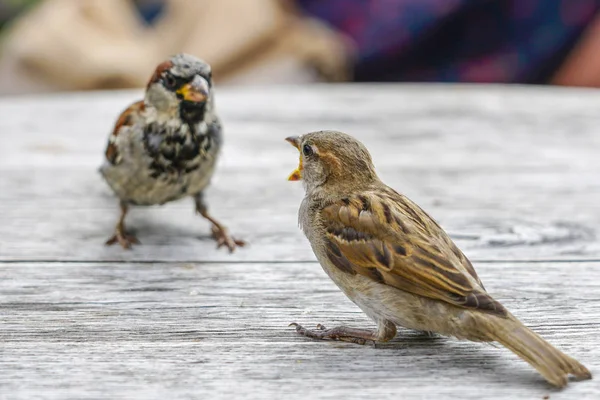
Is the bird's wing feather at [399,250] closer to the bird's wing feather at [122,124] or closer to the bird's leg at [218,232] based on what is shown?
the bird's leg at [218,232]

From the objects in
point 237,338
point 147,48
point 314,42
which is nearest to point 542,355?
point 237,338

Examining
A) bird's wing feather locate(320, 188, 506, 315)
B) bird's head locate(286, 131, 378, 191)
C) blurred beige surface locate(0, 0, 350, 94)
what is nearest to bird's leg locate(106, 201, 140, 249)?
bird's head locate(286, 131, 378, 191)

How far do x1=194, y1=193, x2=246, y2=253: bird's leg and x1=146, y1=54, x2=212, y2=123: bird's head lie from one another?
0.28 meters

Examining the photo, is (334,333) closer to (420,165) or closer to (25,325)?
(25,325)

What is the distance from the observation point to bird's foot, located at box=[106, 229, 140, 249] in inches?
96.8

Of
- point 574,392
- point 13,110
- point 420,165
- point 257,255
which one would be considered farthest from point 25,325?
point 13,110

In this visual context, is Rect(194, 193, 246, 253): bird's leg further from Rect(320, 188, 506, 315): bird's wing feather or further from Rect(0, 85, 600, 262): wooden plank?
Rect(320, 188, 506, 315): bird's wing feather

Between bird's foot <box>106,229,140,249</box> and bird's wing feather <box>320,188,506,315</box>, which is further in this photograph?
bird's foot <box>106,229,140,249</box>

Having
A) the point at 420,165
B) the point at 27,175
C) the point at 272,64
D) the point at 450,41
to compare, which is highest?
the point at 450,41

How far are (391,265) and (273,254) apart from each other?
0.70 meters

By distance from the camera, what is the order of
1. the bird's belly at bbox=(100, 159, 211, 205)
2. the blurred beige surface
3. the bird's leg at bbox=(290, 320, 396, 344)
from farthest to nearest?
the blurred beige surface, the bird's belly at bbox=(100, 159, 211, 205), the bird's leg at bbox=(290, 320, 396, 344)

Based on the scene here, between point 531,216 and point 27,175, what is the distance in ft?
5.59

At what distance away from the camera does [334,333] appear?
182 cm

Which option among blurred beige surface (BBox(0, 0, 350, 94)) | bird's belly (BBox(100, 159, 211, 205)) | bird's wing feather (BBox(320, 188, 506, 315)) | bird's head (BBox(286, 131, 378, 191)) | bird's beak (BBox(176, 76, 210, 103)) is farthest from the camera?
blurred beige surface (BBox(0, 0, 350, 94))
